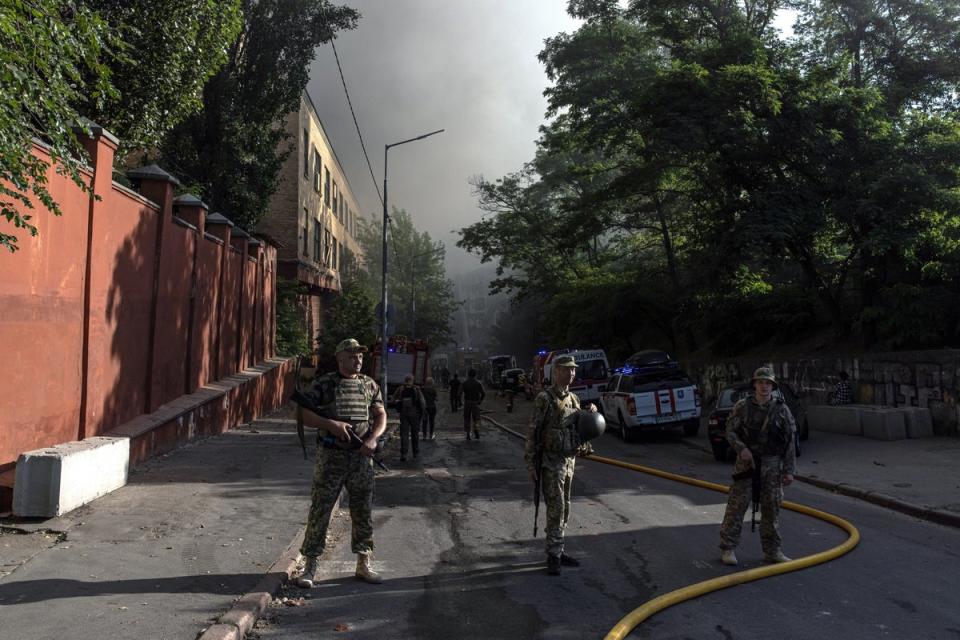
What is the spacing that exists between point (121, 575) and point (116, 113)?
12599 mm

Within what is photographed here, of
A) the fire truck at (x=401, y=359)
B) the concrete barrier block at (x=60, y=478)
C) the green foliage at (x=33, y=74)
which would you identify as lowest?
the concrete barrier block at (x=60, y=478)

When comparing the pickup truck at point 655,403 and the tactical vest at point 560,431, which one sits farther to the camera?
the pickup truck at point 655,403

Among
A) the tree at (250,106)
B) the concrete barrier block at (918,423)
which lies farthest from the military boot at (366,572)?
the tree at (250,106)

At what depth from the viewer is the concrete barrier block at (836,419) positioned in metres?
17.3

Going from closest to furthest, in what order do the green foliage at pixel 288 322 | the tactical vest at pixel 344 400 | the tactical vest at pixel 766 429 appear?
the tactical vest at pixel 344 400 < the tactical vest at pixel 766 429 < the green foliage at pixel 288 322

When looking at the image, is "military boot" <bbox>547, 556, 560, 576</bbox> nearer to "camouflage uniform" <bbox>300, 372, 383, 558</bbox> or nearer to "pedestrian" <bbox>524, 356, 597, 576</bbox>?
"pedestrian" <bbox>524, 356, 597, 576</bbox>

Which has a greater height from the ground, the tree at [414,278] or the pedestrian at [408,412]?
the tree at [414,278]

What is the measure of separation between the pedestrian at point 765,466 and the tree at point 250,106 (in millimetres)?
19686

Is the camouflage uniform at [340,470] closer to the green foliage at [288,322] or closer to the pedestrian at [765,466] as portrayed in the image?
the pedestrian at [765,466]

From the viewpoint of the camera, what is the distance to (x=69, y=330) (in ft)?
31.6

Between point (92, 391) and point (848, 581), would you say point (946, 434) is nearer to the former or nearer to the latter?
point (848, 581)

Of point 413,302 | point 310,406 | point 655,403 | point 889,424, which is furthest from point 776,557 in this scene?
point 413,302

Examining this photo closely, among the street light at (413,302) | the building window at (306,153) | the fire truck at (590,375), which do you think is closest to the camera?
the fire truck at (590,375)

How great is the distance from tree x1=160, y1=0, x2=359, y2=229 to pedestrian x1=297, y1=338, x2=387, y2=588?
18336mm
